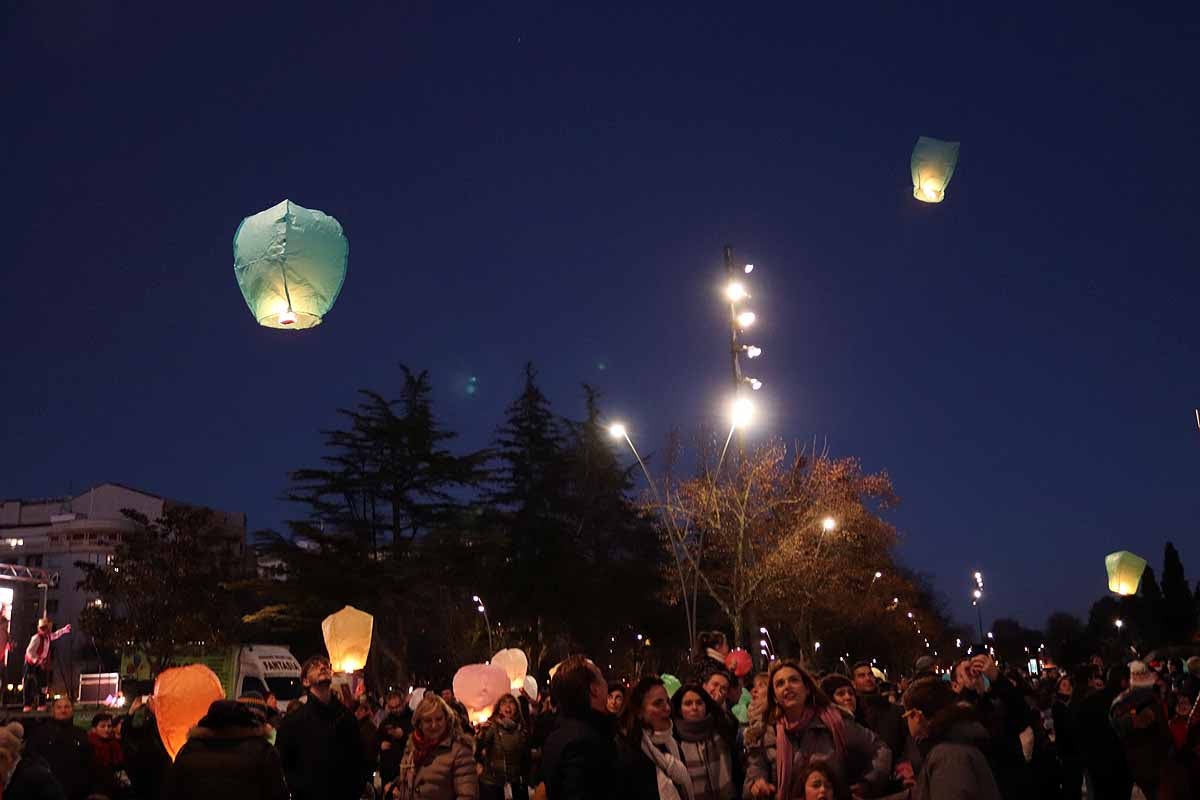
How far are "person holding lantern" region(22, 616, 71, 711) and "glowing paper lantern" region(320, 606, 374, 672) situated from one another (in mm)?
20546

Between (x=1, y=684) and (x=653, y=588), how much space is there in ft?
92.0

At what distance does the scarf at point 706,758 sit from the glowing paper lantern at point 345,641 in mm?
9578

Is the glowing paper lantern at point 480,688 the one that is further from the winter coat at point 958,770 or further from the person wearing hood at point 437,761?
the winter coat at point 958,770

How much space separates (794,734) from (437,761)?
225cm

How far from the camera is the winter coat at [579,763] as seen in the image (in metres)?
5.23

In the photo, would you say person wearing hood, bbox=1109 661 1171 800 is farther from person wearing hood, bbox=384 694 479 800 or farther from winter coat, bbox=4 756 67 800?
winter coat, bbox=4 756 67 800

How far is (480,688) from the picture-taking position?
11.4 meters

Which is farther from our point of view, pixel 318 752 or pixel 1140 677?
pixel 1140 677

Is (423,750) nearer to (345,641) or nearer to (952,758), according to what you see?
(952,758)

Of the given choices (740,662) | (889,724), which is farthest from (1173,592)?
(889,724)

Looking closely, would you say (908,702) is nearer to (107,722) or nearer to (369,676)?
(107,722)

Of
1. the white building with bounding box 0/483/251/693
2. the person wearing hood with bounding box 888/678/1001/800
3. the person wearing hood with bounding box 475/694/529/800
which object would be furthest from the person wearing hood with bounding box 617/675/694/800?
the white building with bounding box 0/483/251/693

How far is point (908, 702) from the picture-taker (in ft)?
22.2

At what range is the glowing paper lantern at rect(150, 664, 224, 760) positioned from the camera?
627 cm
